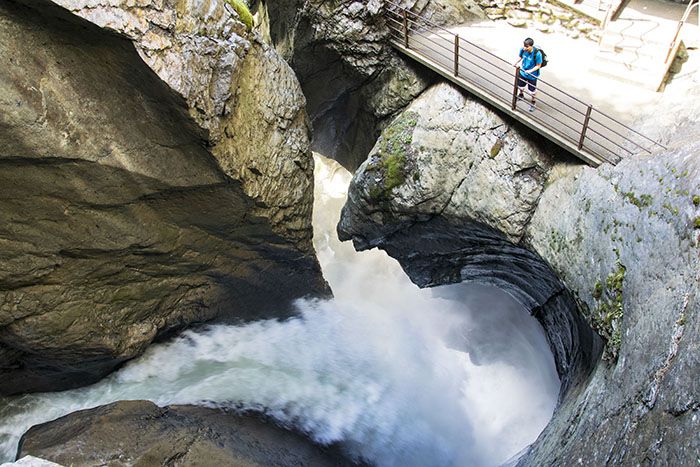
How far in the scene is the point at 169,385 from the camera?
9859 mm

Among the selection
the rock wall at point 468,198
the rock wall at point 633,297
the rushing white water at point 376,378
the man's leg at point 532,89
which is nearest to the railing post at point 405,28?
the rock wall at point 468,198

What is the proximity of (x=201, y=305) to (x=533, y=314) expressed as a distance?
24.9 ft

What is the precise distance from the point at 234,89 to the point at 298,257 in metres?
4.51

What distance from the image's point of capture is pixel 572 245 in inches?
283

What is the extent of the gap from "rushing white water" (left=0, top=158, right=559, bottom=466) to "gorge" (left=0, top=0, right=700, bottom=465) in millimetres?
58

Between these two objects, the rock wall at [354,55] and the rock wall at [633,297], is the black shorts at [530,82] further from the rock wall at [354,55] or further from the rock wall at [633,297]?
the rock wall at [354,55]

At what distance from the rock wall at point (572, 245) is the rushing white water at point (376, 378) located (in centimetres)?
212

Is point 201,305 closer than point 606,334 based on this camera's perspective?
No

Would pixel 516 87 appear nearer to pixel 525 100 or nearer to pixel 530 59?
pixel 525 100

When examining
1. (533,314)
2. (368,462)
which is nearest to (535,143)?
(533,314)

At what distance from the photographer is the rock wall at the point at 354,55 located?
34.1 feet

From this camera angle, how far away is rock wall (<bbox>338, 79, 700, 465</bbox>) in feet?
14.2

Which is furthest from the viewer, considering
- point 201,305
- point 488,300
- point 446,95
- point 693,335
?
point 488,300

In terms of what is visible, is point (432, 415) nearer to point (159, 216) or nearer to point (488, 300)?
point (488, 300)
